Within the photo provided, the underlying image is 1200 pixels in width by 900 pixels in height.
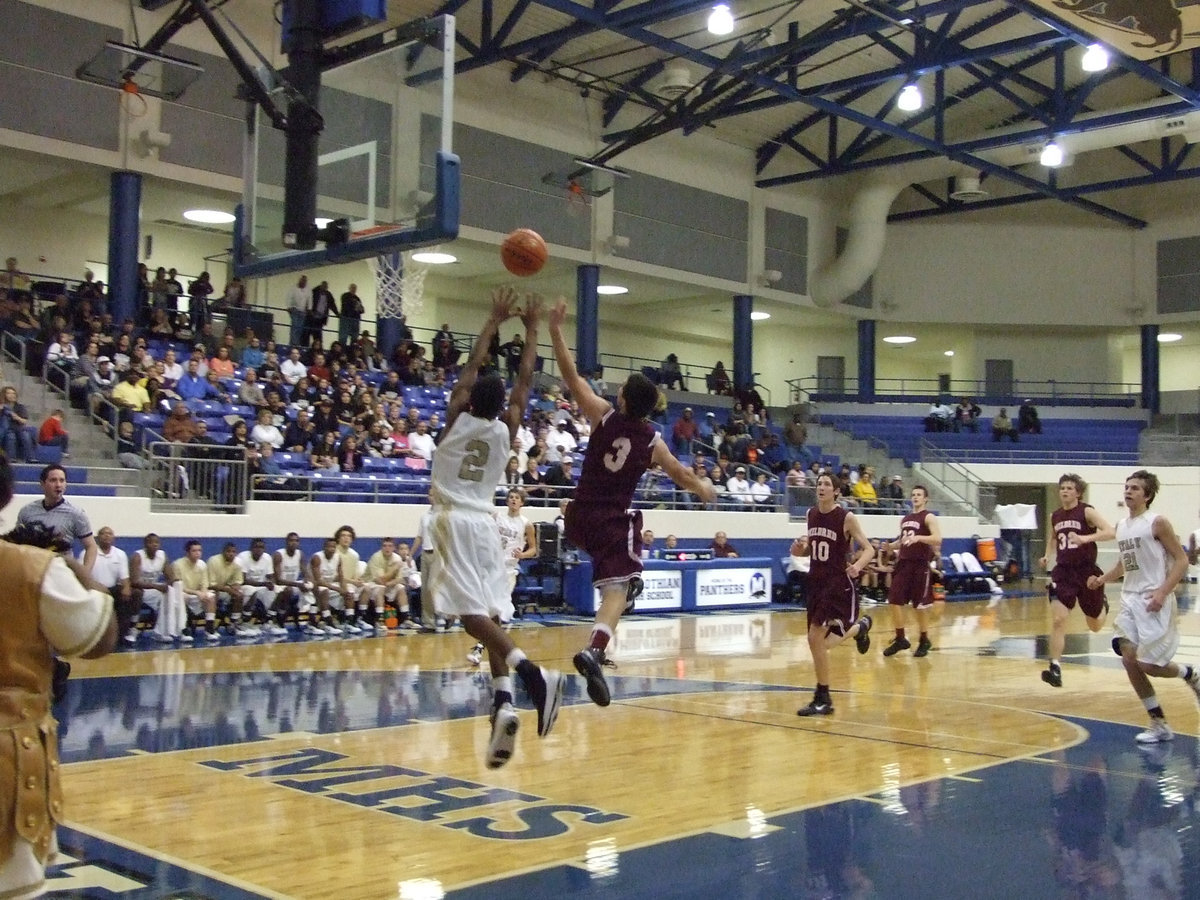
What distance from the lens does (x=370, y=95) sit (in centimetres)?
965

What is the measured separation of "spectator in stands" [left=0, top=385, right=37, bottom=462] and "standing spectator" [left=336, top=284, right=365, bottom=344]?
770 centimetres

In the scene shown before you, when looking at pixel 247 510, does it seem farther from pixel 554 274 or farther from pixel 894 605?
pixel 554 274

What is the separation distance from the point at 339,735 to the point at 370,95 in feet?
15.1

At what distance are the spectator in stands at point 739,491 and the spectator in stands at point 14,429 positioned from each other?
11624 millimetres

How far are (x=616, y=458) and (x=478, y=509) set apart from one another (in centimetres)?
90

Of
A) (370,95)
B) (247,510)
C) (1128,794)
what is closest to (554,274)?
(247,510)

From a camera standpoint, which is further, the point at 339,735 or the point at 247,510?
the point at 247,510

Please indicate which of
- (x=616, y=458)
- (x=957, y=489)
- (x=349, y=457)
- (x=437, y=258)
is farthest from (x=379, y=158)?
(x=957, y=489)

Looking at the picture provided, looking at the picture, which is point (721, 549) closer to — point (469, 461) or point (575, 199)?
point (575, 199)

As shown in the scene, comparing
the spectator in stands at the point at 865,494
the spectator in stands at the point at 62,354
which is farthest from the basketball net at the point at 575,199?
the spectator in stands at the point at 62,354

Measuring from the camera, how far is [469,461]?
5.99m

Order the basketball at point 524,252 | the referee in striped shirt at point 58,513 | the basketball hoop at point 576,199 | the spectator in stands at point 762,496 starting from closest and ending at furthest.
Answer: the basketball at point 524,252 < the referee in striped shirt at point 58,513 < the spectator in stands at point 762,496 < the basketball hoop at point 576,199

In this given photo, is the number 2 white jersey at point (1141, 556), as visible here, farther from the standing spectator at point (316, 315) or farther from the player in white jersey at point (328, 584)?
the standing spectator at point (316, 315)

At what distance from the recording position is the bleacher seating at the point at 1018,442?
30531 mm
